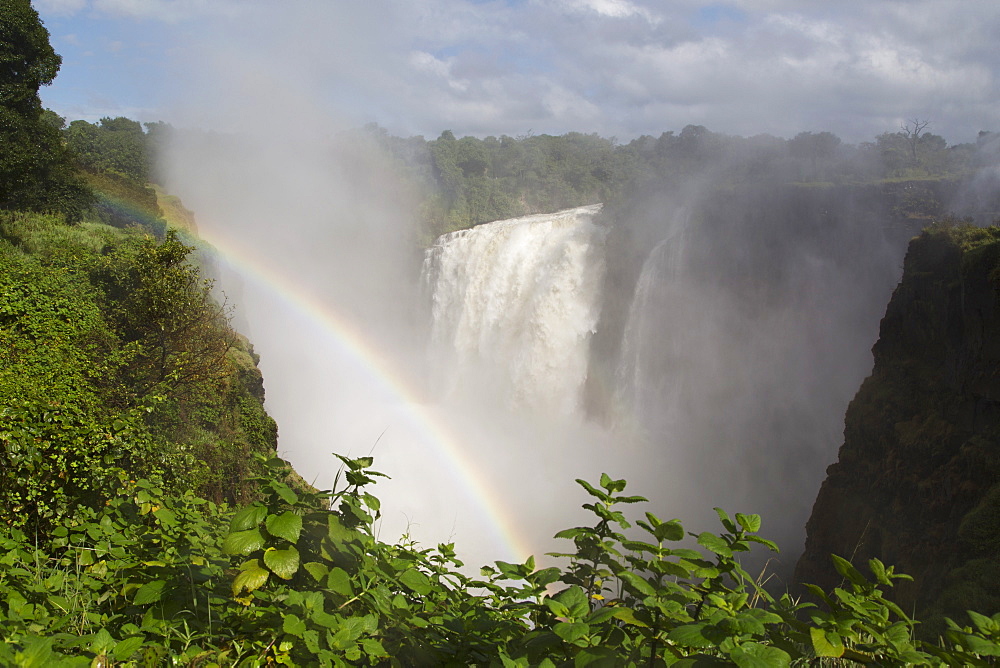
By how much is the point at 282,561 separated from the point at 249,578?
0.11 metres

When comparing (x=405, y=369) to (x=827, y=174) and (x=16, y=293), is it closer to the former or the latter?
(x=827, y=174)

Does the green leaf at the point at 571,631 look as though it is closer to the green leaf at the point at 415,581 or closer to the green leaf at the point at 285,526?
the green leaf at the point at 415,581

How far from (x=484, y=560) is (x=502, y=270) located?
1693 cm

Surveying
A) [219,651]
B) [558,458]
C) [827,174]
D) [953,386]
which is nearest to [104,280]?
[219,651]

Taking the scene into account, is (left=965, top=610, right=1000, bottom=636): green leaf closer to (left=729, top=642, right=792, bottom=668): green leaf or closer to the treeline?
(left=729, top=642, right=792, bottom=668): green leaf

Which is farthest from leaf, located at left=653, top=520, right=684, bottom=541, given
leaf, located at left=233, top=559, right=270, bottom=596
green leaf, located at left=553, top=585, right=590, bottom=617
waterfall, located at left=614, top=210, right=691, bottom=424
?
waterfall, located at left=614, top=210, right=691, bottom=424

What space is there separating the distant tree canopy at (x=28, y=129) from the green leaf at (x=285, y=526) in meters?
16.8

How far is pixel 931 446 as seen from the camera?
11672 millimetres

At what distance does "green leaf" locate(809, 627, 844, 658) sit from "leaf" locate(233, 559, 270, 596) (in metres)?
1.53

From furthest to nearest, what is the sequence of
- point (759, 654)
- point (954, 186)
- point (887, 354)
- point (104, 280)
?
point (954, 186) < point (887, 354) < point (104, 280) < point (759, 654)

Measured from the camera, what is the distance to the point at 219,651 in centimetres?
199

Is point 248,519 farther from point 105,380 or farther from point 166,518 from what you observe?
point 105,380

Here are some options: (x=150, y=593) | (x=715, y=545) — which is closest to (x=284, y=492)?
(x=150, y=593)

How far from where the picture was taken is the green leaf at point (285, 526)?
5.99 ft
